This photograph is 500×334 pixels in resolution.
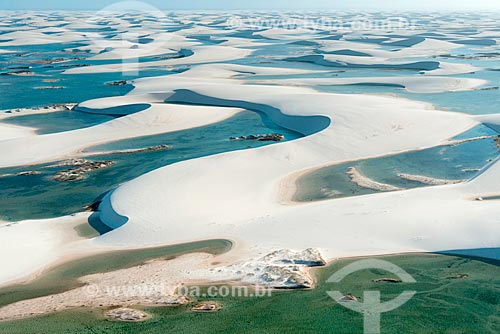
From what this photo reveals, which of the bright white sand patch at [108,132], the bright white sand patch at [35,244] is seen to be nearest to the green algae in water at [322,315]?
the bright white sand patch at [35,244]

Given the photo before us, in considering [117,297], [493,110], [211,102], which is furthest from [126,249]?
[493,110]

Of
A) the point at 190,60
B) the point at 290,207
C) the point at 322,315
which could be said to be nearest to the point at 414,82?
the point at 290,207

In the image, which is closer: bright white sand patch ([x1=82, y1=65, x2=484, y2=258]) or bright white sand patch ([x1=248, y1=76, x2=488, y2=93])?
bright white sand patch ([x1=82, y1=65, x2=484, y2=258])

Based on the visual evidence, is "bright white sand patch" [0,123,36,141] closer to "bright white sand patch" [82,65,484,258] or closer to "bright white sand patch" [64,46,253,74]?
"bright white sand patch" [82,65,484,258]

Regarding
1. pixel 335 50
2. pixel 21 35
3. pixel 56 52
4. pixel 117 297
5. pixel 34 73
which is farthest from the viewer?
pixel 21 35

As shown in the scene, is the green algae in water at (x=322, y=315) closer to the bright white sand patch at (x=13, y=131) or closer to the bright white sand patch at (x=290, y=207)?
the bright white sand patch at (x=290, y=207)

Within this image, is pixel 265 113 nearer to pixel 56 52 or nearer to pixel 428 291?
pixel 428 291

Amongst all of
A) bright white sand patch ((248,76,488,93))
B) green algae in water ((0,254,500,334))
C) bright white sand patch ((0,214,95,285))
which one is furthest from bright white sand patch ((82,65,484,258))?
bright white sand patch ((248,76,488,93))
